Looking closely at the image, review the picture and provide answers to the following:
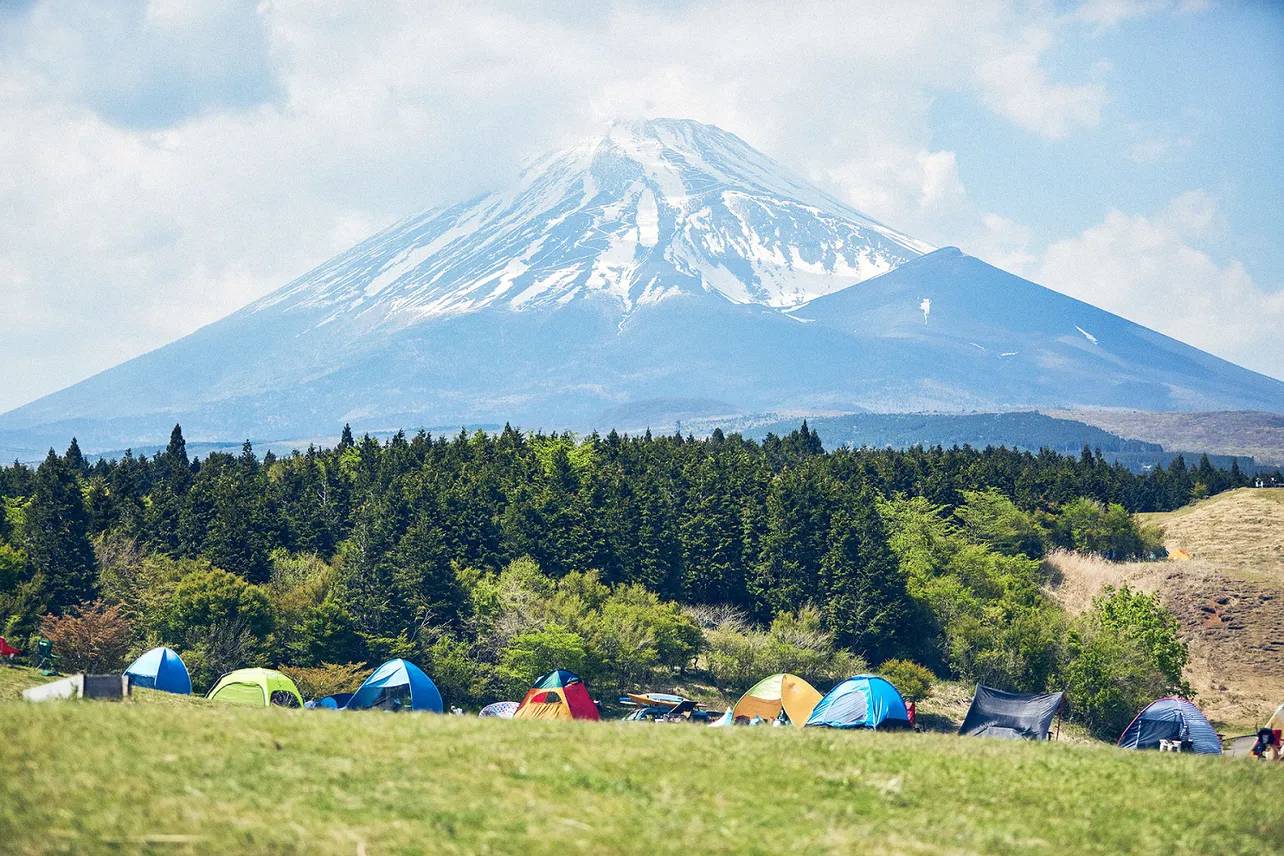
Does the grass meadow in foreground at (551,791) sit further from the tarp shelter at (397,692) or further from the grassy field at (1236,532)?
the grassy field at (1236,532)

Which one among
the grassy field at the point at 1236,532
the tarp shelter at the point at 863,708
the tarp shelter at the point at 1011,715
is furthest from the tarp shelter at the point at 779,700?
the grassy field at the point at 1236,532

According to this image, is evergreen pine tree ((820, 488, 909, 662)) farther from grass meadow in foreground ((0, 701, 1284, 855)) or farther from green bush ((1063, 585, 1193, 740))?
grass meadow in foreground ((0, 701, 1284, 855))

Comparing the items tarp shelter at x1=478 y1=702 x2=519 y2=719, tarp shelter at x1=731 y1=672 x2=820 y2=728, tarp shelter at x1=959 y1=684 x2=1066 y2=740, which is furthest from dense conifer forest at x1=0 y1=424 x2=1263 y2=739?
tarp shelter at x1=959 y1=684 x2=1066 y2=740

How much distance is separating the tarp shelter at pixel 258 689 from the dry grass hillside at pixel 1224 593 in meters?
49.1

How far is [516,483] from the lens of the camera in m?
79.2

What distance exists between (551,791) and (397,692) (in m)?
25.3

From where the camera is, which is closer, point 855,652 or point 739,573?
point 855,652

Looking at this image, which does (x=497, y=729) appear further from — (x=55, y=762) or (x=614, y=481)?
(x=614, y=481)

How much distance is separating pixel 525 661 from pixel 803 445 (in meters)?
68.8

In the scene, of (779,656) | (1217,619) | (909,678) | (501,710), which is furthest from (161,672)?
(1217,619)

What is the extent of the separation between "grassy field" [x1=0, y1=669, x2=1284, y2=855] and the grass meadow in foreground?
4 centimetres

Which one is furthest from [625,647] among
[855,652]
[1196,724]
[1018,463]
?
[1018,463]

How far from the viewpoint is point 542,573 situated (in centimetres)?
7212

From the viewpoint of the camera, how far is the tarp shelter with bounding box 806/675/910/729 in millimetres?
38144
